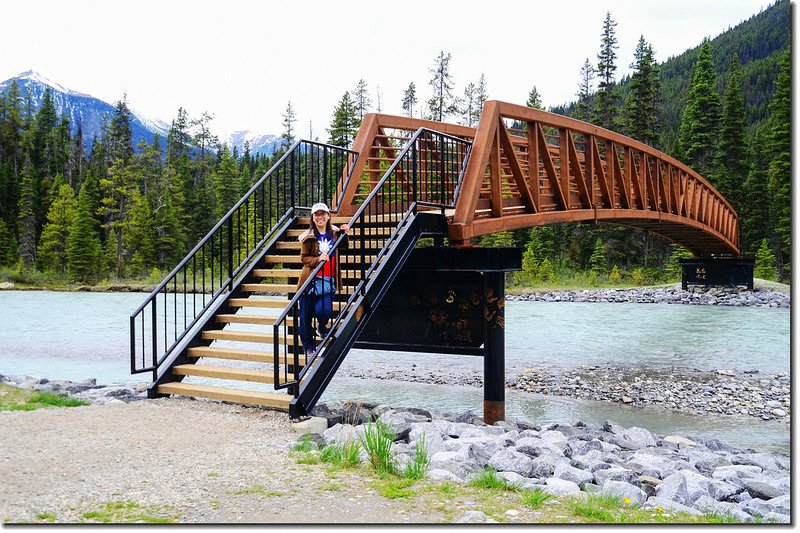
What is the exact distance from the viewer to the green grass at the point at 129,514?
14.6 feet

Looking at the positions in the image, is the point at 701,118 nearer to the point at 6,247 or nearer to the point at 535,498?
the point at 535,498

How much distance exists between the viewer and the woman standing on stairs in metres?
7.90

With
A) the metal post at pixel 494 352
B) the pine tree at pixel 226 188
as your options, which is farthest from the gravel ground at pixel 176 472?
the pine tree at pixel 226 188

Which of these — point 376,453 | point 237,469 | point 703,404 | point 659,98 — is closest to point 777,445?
point 703,404

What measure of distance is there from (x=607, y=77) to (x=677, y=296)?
2525cm

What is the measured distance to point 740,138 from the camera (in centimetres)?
4662

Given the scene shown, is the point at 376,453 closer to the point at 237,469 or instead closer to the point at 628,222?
the point at 237,469

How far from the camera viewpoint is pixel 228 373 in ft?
27.0

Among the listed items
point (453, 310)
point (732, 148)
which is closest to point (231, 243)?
point (453, 310)

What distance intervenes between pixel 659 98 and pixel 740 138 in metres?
9.53

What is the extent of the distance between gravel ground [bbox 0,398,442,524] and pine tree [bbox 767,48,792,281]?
36659mm

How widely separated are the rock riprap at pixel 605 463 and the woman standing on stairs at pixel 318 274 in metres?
1.02

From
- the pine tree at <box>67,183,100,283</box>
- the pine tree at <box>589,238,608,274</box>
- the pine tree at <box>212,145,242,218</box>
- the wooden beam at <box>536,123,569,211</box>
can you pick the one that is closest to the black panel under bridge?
the wooden beam at <box>536,123,569,211</box>

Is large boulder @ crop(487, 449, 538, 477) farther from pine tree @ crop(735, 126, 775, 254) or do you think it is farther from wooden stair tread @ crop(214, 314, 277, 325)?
pine tree @ crop(735, 126, 775, 254)
